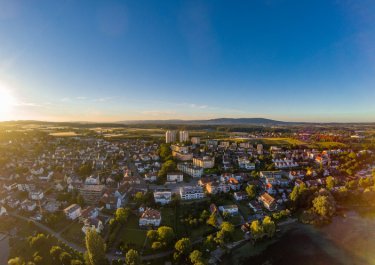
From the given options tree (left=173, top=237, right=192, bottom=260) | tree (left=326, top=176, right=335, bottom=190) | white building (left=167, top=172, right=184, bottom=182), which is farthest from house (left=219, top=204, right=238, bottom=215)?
tree (left=326, top=176, right=335, bottom=190)

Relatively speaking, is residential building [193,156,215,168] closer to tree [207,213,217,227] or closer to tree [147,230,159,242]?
tree [207,213,217,227]

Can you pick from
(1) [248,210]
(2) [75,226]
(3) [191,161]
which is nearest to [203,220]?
(1) [248,210]

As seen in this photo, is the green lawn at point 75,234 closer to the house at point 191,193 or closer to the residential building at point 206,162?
the house at point 191,193

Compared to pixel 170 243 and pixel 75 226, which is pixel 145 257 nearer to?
pixel 170 243

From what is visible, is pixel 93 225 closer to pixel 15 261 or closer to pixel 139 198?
pixel 15 261

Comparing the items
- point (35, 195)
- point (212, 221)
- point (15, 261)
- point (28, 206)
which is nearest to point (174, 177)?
point (212, 221)

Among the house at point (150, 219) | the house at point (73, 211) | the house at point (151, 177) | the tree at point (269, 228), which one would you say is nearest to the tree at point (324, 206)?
the tree at point (269, 228)
